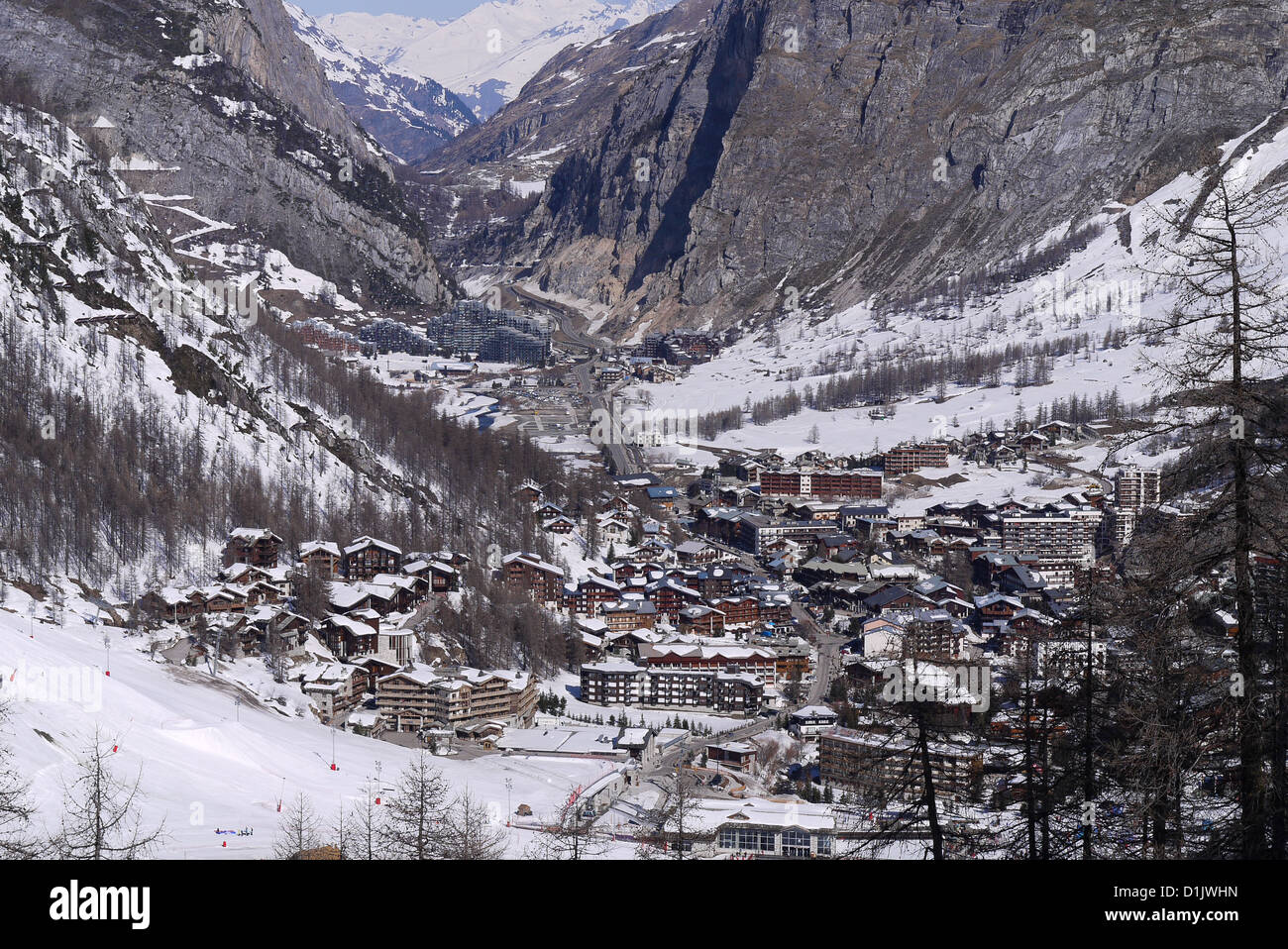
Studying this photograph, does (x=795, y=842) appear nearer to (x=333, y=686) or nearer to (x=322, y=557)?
(x=333, y=686)

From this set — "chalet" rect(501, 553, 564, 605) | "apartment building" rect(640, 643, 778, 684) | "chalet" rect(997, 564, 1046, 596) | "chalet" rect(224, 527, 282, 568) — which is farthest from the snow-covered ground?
"chalet" rect(997, 564, 1046, 596)

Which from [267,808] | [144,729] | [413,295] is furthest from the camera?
[413,295]

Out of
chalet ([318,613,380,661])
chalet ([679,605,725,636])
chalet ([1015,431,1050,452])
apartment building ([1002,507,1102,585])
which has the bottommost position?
chalet ([318,613,380,661])

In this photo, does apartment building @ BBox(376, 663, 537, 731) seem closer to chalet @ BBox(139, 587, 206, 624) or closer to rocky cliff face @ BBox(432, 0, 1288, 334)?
chalet @ BBox(139, 587, 206, 624)

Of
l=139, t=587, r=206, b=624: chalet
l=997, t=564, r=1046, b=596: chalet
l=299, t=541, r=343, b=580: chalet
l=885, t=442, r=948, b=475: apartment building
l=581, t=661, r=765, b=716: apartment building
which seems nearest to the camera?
l=139, t=587, r=206, b=624: chalet

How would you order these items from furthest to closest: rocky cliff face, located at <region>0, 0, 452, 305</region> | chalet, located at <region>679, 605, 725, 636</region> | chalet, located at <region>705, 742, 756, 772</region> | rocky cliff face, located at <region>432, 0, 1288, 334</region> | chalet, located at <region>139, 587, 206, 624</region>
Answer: rocky cliff face, located at <region>432, 0, 1288, 334</region>, rocky cliff face, located at <region>0, 0, 452, 305</region>, chalet, located at <region>679, 605, 725, 636</region>, chalet, located at <region>139, 587, 206, 624</region>, chalet, located at <region>705, 742, 756, 772</region>

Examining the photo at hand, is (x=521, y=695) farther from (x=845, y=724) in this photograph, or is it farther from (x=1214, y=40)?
(x=1214, y=40)
